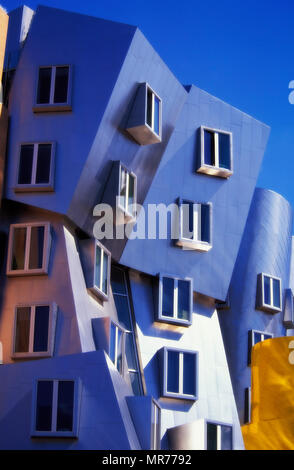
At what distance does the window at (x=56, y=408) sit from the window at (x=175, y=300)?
23.5 feet

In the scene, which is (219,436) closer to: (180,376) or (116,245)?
(180,376)

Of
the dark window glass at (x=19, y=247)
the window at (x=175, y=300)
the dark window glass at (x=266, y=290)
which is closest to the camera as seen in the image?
the dark window glass at (x=19, y=247)

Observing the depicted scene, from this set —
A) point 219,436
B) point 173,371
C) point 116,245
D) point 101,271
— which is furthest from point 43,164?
point 219,436

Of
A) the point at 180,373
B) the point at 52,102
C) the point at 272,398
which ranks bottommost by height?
the point at 272,398

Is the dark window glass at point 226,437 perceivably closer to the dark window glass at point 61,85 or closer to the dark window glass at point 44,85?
the dark window glass at point 61,85

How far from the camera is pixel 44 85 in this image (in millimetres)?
27203

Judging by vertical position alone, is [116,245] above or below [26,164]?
below

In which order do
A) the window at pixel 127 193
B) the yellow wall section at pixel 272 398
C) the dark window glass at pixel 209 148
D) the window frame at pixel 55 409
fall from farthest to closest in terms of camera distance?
the dark window glass at pixel 209 148 → the window at pixel 127 193 → the window frame at pixel 55 409 → the yellow wall section at pixel 272 398

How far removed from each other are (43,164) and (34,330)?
4871mm

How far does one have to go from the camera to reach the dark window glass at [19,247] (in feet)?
85.3

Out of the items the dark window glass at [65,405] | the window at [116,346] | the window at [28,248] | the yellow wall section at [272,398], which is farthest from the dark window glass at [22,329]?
the yellow wall section at [272,398]

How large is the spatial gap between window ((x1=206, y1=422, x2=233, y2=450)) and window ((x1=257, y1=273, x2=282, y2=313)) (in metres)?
6.56

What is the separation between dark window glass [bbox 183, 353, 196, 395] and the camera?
2920 centimetres

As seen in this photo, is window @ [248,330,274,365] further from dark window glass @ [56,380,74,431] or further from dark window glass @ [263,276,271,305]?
dark window glass @ [56,380,74,431]
